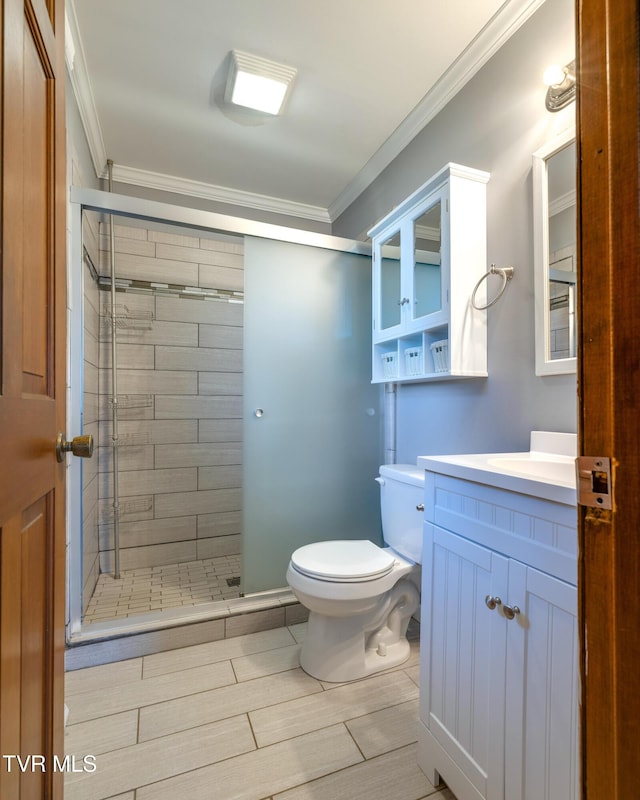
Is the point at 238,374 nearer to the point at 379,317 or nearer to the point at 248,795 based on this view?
the point at 379,317

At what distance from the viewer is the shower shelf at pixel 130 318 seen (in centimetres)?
254

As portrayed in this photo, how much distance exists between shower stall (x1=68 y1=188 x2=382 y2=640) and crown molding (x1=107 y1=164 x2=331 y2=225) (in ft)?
0.84

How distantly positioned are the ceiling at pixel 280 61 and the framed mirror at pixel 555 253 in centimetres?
58

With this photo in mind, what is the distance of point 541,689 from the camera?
79cm

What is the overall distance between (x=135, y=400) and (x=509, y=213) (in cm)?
235

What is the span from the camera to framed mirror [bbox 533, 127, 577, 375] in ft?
4.17

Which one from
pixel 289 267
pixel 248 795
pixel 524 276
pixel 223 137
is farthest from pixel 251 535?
pixel 223 137

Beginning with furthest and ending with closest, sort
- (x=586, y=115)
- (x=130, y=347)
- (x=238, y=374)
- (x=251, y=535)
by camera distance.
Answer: (x=238, y=374), (x=130, y=347), (x=251, y=535), (x=586, y=115)

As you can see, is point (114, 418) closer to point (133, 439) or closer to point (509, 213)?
point (133, 439)

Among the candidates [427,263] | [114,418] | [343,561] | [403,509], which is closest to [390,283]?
[427,263]

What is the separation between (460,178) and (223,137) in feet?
4.53

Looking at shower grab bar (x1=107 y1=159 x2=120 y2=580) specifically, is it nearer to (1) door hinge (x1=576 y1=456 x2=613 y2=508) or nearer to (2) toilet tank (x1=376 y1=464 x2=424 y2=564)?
(2) toilet tank (x1=376 y1=464 x2=424 y2=564)

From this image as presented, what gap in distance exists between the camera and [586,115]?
45cm

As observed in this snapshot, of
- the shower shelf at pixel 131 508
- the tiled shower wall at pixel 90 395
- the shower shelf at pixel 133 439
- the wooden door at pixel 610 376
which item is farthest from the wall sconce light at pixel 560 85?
the shower shelf at pixel 131 508
